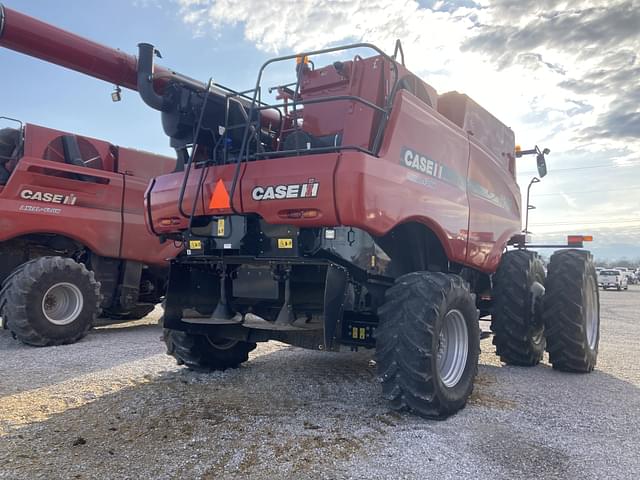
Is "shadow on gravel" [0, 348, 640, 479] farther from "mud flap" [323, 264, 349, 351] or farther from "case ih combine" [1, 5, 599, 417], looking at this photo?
"mud flap" [323, 264, 349, 351]

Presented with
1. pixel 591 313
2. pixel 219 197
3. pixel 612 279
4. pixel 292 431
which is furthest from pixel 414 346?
pixel 612 279

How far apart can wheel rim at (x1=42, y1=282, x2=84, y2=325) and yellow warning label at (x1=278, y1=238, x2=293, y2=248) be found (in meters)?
4.87

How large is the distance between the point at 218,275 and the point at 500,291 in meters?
3.36

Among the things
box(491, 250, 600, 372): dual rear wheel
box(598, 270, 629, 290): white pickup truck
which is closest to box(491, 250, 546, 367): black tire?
box(491, 250, 600, 372): dual rear wheel

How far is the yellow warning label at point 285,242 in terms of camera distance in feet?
14.7

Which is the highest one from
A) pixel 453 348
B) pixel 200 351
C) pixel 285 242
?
pixel 285 242

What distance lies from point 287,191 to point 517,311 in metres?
3.55

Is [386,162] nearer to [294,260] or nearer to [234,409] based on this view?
[294,260]

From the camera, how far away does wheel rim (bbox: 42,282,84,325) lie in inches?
316

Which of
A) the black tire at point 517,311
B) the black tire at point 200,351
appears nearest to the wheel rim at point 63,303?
the black tire at point 200,351

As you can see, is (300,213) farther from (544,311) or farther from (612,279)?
(612,279)

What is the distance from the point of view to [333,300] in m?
4.27

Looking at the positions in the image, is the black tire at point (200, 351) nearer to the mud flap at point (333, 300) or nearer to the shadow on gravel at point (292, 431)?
the shadow on gravel at point (292, 431)

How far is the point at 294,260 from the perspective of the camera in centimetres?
441
